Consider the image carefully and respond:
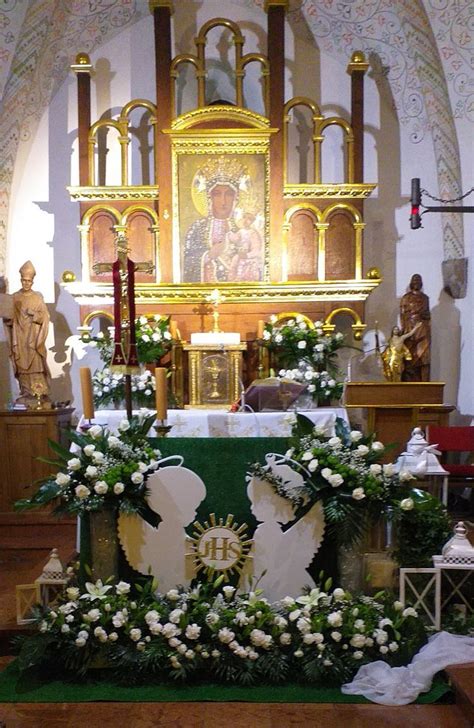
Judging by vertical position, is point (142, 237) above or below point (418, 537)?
above

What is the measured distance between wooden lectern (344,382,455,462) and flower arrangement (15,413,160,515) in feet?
11.5

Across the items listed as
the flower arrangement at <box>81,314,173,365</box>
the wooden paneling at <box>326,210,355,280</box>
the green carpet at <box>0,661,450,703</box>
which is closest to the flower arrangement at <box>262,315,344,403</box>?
the wooden paneling at <box>326,210,355,280</box>

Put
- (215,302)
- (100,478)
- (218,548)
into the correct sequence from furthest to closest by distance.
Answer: (215,302)
(218,548)
(100,478)

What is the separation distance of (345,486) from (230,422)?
2378mm

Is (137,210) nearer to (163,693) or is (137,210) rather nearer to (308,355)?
(308,355)

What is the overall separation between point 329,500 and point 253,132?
17.8ft

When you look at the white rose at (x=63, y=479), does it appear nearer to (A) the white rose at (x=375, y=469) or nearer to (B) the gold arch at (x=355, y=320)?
(A) the white rose at (x=375, y=469)

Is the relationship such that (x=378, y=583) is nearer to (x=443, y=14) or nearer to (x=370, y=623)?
(x=370, y=623)

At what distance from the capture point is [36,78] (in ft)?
30.1

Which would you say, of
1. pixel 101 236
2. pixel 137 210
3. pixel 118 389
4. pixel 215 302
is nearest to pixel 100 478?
pixel 118 389

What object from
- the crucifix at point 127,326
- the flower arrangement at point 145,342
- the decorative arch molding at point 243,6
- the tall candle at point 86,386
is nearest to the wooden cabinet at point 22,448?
the flower arrangement at point 145,342

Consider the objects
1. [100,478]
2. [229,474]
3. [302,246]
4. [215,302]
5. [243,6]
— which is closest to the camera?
[100,478]

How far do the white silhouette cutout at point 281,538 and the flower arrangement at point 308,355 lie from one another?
3.44 meters

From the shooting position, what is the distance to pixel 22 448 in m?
8.11
